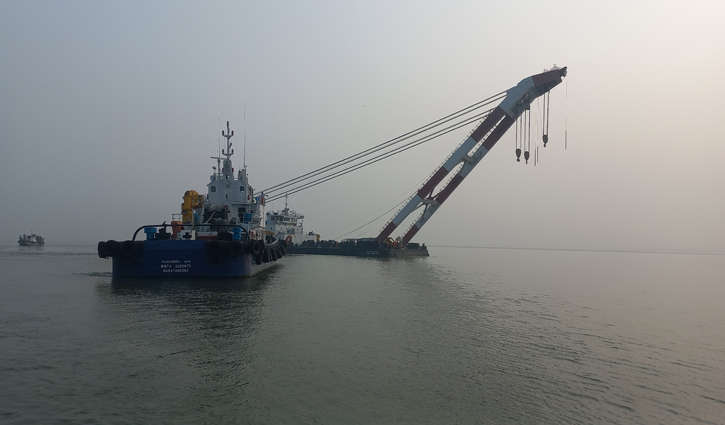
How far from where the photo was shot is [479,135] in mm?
45750

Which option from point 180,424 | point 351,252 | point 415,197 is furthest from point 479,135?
point 180,424

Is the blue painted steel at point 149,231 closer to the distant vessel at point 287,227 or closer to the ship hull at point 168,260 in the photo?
the ship hull at point 168,260

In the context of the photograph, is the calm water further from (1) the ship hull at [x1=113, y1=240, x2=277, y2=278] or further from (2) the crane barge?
(2) the crane barge

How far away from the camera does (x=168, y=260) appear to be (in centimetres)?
2209

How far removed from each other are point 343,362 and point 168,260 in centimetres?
1577

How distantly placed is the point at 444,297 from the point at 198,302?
34.6 ft

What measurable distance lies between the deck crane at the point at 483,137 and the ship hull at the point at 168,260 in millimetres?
29718

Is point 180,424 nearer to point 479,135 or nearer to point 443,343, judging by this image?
point 443,343

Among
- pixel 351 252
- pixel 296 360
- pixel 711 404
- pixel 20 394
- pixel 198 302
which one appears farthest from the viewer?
pixel 351 252

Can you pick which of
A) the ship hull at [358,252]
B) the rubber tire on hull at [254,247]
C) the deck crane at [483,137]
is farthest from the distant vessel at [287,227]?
the rubber tire on hull at [254,247]

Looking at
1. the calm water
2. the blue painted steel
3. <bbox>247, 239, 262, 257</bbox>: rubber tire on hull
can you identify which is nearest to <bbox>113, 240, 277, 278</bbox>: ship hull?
<bbox>247, 239, 262, 257</bbox>: rubber tire on hull

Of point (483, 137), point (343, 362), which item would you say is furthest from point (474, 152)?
point (343, 362)

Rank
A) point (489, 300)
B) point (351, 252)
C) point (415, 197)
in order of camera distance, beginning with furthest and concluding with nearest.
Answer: point (351, 252)
point (415, 197)
point (489, 300)

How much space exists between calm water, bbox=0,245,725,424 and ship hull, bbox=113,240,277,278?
4281 millimetres
